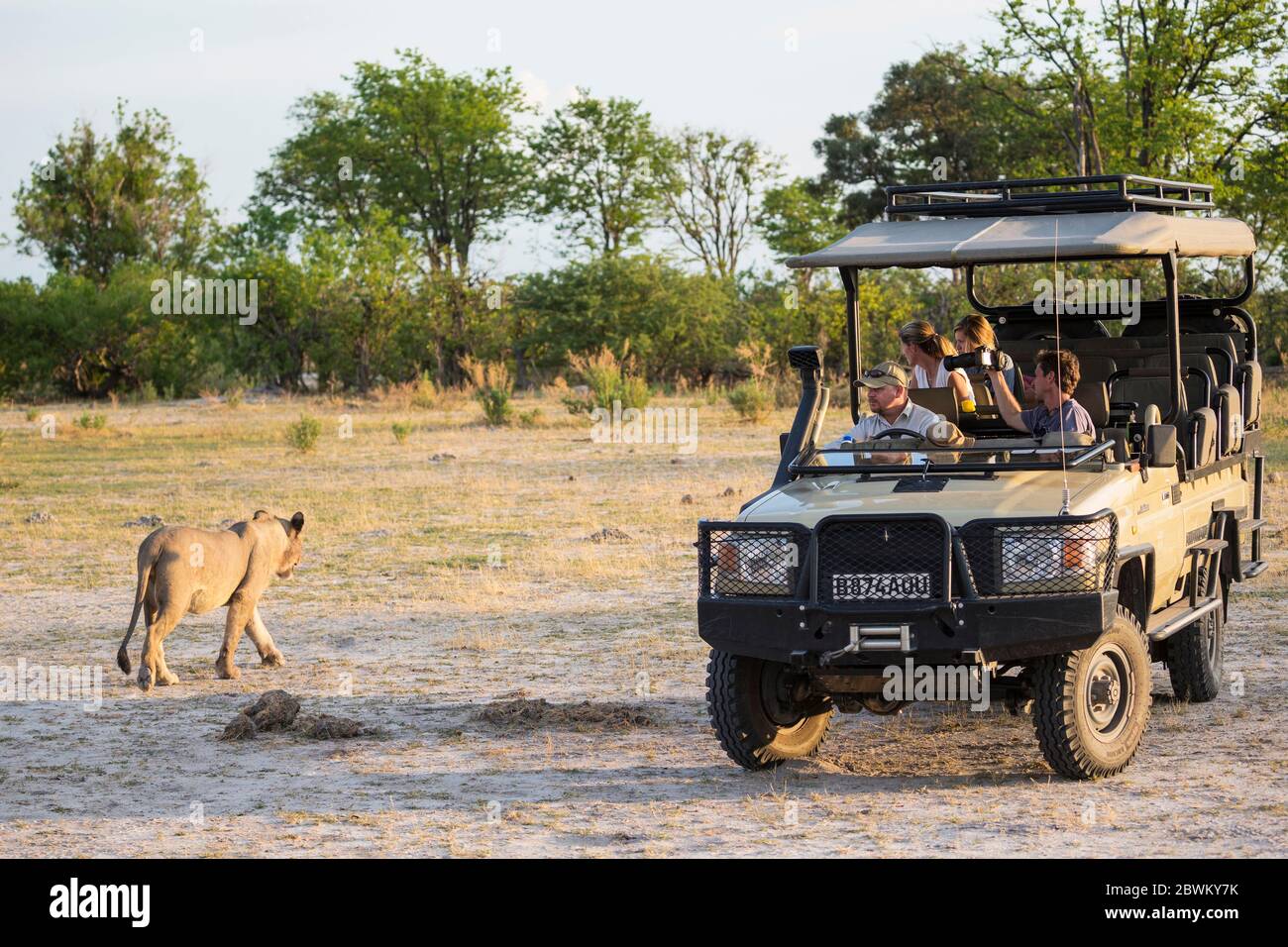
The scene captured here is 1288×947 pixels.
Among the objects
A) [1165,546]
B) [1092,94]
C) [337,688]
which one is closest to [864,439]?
[1165,546]

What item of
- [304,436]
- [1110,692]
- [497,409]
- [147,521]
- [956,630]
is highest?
[497,409]

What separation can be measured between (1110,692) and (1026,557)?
31.6 inches

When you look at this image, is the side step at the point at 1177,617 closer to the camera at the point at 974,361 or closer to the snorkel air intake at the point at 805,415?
the camera at the point at 974,361

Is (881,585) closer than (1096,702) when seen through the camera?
Yes

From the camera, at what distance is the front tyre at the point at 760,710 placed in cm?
687

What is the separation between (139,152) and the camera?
5062cm

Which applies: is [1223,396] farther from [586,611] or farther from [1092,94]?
[1092,94]

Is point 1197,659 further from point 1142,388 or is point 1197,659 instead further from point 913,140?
point 913,140

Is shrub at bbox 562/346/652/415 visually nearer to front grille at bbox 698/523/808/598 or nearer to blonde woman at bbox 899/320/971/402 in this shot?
blonde woman at bbox 899/320/971/402

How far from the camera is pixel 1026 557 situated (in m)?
6.26

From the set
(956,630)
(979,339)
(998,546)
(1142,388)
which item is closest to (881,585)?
(956,630)

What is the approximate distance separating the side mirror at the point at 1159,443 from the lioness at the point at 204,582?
197 inches

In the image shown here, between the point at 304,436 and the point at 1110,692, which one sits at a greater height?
the point at 304,436

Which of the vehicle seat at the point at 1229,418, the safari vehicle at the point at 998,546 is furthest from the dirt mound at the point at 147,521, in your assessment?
the vehicle seat at the point at 1229,418
